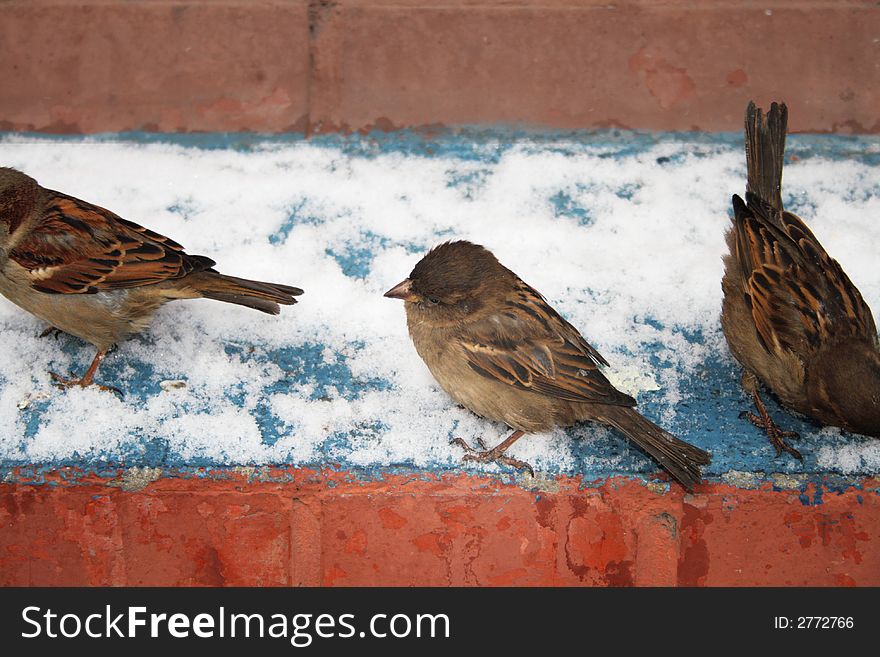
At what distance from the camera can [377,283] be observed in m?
3.62

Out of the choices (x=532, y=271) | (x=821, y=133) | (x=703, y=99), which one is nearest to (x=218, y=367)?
(x=532, y=271)

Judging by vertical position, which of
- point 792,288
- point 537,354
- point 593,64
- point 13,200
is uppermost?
point 593,64

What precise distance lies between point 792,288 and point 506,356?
0.98 metres

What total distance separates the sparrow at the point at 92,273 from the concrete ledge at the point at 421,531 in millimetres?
537

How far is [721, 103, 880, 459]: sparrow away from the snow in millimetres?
120

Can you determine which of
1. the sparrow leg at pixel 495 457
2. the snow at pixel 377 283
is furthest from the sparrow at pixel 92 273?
the sparrow leg at pixel 495 457

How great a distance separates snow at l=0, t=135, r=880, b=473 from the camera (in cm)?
302

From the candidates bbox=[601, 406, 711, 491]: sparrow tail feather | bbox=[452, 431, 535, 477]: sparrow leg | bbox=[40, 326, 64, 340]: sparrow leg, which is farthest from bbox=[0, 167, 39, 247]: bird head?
bbox=[601, 406, 711, 491]: sparrow tail feather

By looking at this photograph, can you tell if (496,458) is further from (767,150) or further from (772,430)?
(767,150)

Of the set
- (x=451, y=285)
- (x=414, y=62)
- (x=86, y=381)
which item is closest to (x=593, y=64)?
(x=414, y=62)

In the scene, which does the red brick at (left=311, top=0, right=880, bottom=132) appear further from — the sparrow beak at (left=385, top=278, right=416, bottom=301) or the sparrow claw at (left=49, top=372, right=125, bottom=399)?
the sparrow claw at (left=49, top=372, right=125, bottom=399)

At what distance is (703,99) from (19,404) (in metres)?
3.04

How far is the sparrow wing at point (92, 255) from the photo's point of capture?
3.27m

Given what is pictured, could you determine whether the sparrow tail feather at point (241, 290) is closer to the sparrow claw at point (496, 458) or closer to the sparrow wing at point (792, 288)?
the sparrow claw at point (496, 458)
